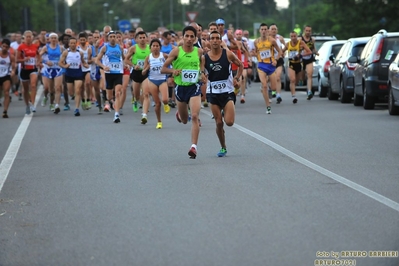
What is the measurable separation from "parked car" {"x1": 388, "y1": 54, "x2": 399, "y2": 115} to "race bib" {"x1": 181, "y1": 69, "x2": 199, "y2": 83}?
6.73 m

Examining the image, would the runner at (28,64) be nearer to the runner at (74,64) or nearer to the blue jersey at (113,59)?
the runner at (74,64)

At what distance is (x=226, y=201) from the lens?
32.7ft

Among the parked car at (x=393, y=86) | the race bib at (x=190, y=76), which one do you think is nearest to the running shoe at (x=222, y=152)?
the race bib at (x=190, y=76)

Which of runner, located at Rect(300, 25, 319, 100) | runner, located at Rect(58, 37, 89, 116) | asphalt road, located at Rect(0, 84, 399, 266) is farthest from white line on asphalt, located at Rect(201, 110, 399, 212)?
runner, located at Rect(300, 25, 319, 100)

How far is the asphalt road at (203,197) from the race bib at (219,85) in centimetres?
88

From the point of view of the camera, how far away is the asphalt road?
7.66 m

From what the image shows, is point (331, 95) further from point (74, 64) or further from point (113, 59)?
point (113, 59)

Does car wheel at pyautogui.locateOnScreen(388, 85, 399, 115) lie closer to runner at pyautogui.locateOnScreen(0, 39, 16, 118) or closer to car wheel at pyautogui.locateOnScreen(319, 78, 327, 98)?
runner at pyautogui.locateOnScreen(0, 39, 16, 118)

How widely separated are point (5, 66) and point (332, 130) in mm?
8800

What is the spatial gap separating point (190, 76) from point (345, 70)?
470 inches

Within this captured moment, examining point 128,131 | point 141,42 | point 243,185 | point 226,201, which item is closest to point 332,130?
point 128,131

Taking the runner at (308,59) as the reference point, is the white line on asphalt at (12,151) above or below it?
below

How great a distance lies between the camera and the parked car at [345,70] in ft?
85.8

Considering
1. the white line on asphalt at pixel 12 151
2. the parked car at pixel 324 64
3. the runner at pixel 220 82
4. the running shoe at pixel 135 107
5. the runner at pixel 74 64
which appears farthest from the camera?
the parked car at pixel 324 64
